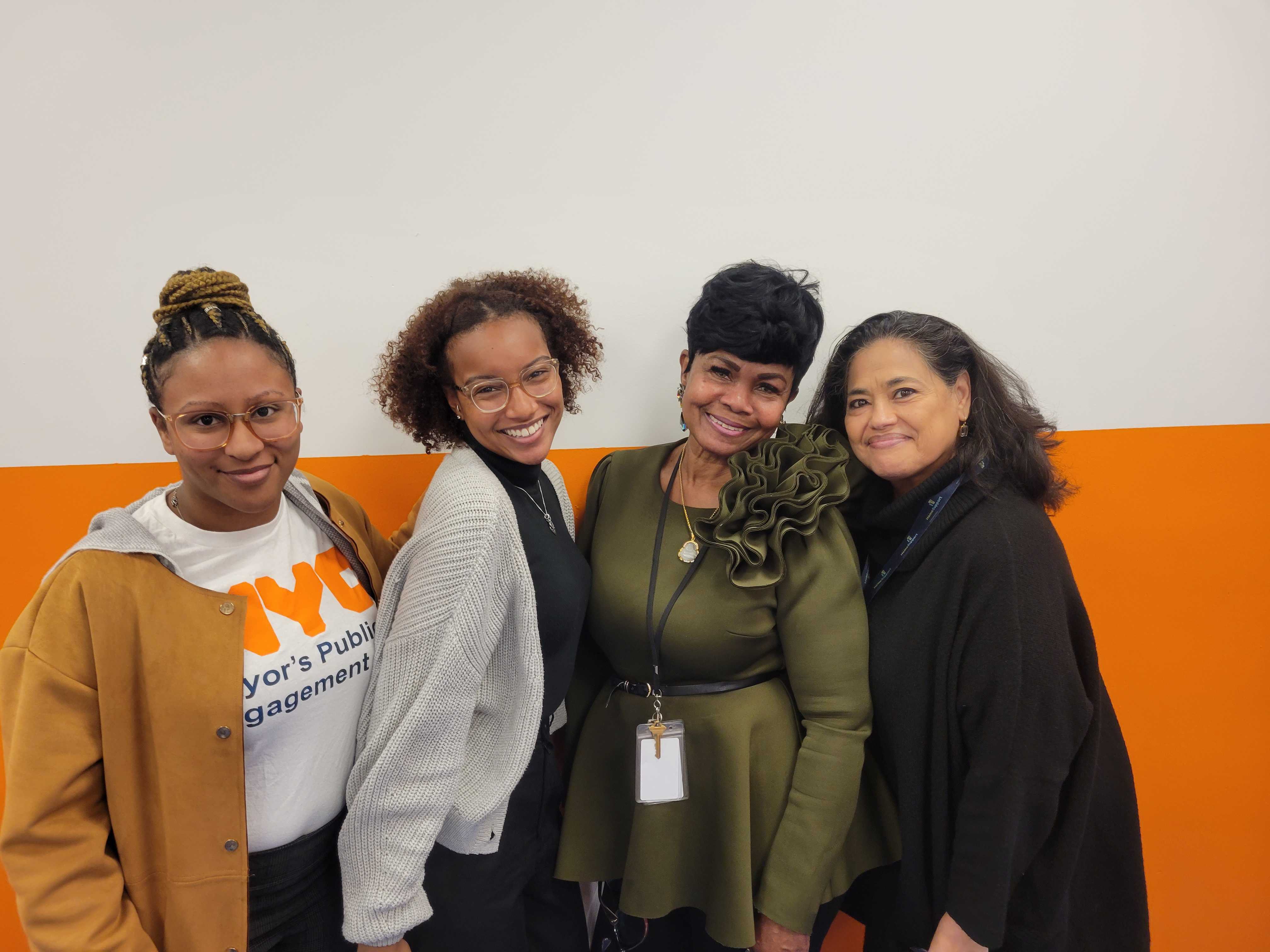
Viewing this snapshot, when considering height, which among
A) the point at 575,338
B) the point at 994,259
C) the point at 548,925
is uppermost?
the point at 994,259

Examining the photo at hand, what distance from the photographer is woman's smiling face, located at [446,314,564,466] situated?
50.1 inches

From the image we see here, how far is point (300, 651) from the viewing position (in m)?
1.15

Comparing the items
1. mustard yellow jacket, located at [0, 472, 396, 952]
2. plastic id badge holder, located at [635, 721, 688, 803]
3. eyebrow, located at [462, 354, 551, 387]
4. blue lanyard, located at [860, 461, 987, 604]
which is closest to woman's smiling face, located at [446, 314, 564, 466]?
eyebrow, located at [462, 354, 551, 387]

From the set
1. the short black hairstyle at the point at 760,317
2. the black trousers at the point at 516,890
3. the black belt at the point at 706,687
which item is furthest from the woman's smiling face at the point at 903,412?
the black trousers at the point at 516,890

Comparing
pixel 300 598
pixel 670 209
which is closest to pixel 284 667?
pixel 300 598

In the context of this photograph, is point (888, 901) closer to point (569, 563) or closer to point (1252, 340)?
point (569, 563)

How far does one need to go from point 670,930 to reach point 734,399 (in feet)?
4.19

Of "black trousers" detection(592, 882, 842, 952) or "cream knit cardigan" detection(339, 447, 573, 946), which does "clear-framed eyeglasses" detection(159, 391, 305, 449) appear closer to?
"cream knit cardigan" detection(339, 447, 573, 946)

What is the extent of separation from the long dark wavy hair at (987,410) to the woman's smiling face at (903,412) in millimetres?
20

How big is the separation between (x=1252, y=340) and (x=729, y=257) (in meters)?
1.53

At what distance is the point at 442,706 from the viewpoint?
112 cm

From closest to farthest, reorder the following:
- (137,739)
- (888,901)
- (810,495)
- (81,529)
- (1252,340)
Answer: (137,739)
(810,495)
(888,901)
(81,529)
(1252,340)

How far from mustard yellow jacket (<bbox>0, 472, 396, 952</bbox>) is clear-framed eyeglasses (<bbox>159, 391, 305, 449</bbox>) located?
0.61 ft

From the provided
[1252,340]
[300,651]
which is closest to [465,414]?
[300,651]
